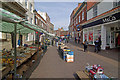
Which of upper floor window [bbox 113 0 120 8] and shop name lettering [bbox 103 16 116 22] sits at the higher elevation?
upper floor window [bbox 113 0 120 8]

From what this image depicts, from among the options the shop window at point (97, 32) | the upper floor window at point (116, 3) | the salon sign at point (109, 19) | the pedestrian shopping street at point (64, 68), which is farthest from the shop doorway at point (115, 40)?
the pedestrian shopping street at point (64, 68)

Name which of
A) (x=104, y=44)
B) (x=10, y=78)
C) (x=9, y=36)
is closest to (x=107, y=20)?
(x=104, y=44)

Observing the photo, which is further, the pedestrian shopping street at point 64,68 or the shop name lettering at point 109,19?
the shop name lettering at point 109,19

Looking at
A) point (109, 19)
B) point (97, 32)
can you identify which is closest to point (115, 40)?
A: point (97, 32)

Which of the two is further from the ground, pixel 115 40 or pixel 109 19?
pixel 109 19

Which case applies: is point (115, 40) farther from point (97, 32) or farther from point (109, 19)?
point (109, 19)

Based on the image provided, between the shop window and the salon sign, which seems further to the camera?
the shop window

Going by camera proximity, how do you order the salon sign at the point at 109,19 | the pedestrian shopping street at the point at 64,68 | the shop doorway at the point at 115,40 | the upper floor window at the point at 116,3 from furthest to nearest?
the shop doorway at the point at 115,40 → the salon sign at the point at 109,19 → the upper floor window at the point at 116,3 → the pedestrian shopping street at the point at 64,68

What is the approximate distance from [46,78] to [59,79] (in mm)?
606

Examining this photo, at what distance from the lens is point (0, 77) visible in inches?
98.7

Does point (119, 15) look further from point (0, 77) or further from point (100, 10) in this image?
point (0, 77)

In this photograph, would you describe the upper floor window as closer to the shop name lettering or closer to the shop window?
the shop name lettering

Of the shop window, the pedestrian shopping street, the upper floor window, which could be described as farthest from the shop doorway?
the pedestrian shopping street

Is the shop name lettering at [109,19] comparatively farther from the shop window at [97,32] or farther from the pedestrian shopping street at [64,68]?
the pedestrian shopping street at [64,68]
